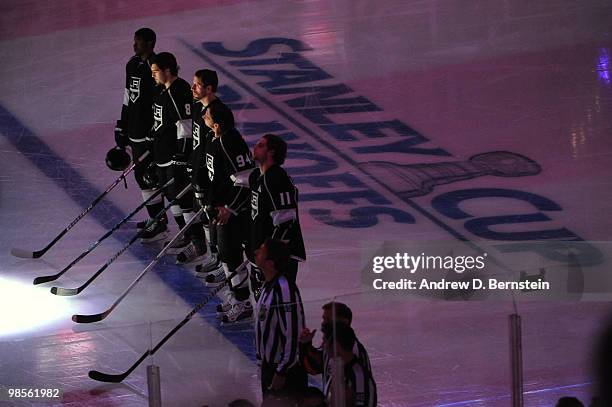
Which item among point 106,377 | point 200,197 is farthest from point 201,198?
point 106,377

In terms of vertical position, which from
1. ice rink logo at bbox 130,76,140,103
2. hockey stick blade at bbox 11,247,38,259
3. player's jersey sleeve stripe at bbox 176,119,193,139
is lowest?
hockey stick blade at bbox 11,247,38,259

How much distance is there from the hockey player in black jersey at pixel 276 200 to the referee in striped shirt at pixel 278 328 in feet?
3.18

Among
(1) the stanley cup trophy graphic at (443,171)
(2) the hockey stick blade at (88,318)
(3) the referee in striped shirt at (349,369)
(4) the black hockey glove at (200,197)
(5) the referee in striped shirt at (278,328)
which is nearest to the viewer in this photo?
(3) the referee in striped shirt at (349,369)

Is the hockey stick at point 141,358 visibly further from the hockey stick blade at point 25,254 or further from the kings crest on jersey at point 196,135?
the hockey stick blade at point 25,254

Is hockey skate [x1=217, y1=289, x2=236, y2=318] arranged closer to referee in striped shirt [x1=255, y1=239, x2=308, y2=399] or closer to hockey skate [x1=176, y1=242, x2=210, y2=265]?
hockey skate [x1=176, y1=242, x2=210, y2=265]

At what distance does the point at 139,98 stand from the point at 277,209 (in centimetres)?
214

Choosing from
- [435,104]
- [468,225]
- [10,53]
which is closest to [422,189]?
[468,225]

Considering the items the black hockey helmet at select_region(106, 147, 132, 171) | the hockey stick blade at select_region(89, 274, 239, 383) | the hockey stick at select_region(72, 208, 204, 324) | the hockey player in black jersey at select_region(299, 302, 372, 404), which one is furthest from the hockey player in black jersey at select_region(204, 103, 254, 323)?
the hockey player in black jersey at select_region(299, 302, 372, 404)

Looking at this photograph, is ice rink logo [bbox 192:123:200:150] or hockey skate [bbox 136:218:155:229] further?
hockey skate [bbox 136:218:155:229]

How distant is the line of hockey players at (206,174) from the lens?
6078 mm

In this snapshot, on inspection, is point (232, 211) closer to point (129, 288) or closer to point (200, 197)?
point (200, 197)

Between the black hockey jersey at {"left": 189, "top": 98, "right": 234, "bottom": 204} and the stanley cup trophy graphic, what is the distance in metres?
1.70

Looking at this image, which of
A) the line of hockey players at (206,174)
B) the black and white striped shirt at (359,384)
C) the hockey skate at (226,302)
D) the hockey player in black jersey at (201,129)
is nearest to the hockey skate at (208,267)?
the line of hockey players at (206,174)

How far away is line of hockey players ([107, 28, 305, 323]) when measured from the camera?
6078mm
